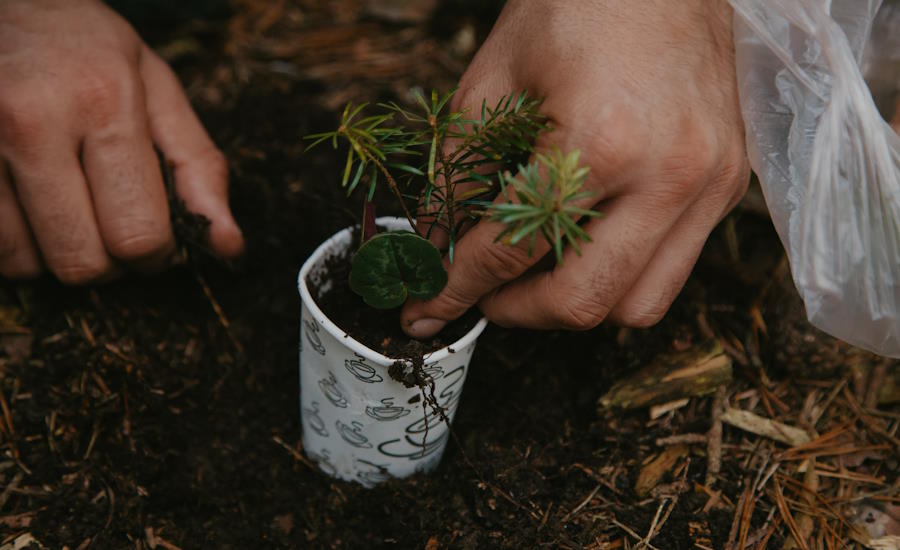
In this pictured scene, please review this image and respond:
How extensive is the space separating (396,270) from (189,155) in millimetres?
912

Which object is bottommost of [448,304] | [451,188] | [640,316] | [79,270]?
[79,270]

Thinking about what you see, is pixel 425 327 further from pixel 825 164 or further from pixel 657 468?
pixel 825 164

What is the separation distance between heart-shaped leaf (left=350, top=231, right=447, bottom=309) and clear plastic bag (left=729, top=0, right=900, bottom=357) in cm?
73

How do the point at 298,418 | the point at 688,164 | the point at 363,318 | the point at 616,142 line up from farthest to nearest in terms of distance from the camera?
1. the point at 298,418
2. the point at 363,318
3. the point at 688,164
4. the point at 616,142

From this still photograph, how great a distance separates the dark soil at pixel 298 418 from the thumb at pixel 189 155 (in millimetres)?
114

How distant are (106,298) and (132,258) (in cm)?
19

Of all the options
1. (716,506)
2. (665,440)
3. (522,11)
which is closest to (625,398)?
(665,440)

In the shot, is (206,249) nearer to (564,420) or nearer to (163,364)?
(163,364)

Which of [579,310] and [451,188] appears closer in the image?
[451,188]

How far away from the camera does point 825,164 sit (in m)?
1.35

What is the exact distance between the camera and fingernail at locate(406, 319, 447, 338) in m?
1.35

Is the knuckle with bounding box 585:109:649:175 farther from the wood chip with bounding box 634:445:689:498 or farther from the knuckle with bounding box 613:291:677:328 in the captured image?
the wood chip with bounding box 634:445:689:498

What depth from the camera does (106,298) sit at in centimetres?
181

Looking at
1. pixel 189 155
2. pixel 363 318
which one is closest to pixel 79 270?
pixel 189 155
